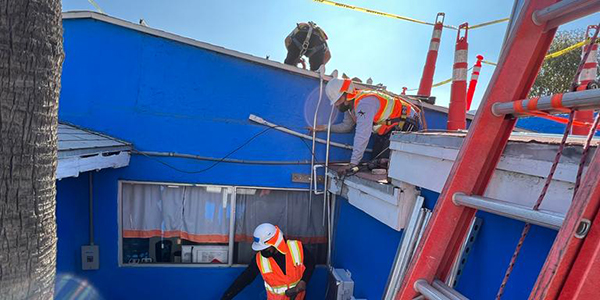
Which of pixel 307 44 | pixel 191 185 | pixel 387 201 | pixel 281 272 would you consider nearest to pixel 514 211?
pixel 387 201

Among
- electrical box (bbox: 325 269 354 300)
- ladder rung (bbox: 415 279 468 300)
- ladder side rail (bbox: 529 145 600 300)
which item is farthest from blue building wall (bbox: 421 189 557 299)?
electrical box (bbox: 325 269 354 300)

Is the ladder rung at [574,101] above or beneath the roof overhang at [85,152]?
above

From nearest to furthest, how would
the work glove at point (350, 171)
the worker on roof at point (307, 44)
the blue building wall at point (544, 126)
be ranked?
the work glove at point (350, 171)
the worker on roof at point (307, 44)
the blue building wall at point (544, 126)

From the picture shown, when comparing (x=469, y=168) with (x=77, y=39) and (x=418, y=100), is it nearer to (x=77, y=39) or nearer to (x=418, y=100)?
(x=418, y=100)

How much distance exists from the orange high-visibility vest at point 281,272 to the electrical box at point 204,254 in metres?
0.83

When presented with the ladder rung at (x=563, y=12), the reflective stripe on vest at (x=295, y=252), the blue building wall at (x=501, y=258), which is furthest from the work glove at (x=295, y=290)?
the ladder rung at (x=563, y=12)

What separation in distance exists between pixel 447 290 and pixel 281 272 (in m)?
2.71

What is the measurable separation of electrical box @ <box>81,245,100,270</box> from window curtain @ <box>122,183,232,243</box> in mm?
390

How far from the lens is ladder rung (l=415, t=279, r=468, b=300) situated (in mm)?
1124

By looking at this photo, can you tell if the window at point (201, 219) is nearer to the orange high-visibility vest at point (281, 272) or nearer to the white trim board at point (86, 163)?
the white trim board at point (86, 163)

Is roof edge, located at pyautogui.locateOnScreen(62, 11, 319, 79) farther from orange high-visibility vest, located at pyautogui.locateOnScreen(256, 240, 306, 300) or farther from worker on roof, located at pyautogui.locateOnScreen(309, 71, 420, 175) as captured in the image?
orange high-visibility vest, located at pyautogui.locateOnScreen(256, 240, 306, 300)

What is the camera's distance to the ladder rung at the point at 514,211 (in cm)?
90

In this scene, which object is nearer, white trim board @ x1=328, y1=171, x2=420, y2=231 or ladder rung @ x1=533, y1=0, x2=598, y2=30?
ladder rung @ x1=533, y1=0, x2=598, y2=30

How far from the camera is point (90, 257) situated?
12.8ft
